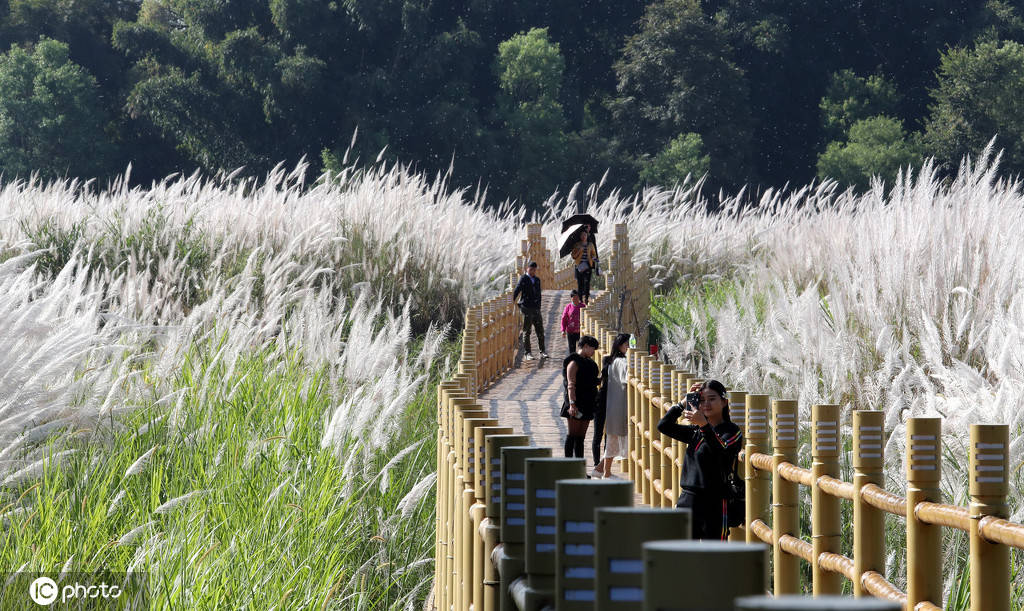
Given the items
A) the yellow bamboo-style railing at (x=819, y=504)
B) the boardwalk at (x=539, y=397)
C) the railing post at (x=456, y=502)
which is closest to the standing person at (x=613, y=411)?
the boardwalk at (x=539, y=397)

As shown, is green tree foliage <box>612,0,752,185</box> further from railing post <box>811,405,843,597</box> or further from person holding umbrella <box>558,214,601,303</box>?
railing post <box>811,405,843,597</box>

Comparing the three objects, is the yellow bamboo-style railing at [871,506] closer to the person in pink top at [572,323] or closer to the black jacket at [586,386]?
the black jacket at [586,386]

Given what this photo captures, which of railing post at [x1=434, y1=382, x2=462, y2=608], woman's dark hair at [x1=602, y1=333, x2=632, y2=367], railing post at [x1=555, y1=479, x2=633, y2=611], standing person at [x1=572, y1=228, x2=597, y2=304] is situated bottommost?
railing post at [x1=434, y1=382, x2=462, y2=608]

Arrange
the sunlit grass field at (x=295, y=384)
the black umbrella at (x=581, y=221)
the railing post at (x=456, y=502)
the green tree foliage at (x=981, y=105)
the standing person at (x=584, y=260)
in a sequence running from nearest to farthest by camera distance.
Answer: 1. the railing post at (x=456, y=502)
2. the sunlit grass field at (x=295, y=384)
3. the standing person at (x=584, y=260)
4. the black umbrella at (x=581, y=221)
5. the green tree foliage at (x=981, y=105)

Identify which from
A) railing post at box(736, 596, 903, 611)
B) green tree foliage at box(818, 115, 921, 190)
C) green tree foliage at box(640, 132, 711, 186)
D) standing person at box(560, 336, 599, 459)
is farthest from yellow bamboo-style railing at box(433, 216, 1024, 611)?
green tree foliage at box(818, 115, 921, 190)

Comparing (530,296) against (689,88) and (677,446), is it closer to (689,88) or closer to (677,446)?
(677,446)

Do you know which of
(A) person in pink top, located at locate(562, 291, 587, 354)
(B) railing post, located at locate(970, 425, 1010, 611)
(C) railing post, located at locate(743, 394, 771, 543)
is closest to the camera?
(B) railing post, located at locate(970, 425, 1010, 611)

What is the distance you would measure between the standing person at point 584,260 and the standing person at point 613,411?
293 inches

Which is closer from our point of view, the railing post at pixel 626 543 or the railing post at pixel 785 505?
the railing post at pixel 626 543

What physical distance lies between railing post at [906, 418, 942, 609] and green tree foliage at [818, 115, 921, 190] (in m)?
36.5

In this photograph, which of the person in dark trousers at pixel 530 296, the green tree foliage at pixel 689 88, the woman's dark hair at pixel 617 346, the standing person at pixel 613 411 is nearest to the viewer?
the standing person at pixel 613 411

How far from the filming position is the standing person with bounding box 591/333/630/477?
8.89 meters

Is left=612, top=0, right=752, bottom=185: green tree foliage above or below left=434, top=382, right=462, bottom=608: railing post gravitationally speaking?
above

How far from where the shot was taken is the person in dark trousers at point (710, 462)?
5285 millimetres
